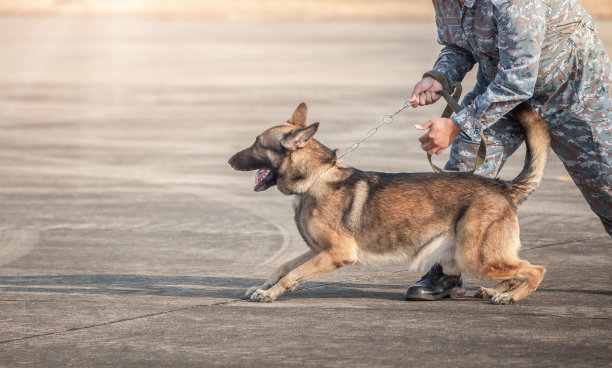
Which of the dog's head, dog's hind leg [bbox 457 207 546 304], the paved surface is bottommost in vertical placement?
the paved surface

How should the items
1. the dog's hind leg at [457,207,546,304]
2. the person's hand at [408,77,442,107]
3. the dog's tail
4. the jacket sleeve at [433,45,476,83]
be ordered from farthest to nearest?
the jacket sleeve at [433,45,476,83], the person's hand at [408,77,442,107], the dog's tail, the dog's hind leg at [457,207,546,304]

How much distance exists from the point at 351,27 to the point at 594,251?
3402 cm

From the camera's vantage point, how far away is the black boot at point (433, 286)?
6805 mm

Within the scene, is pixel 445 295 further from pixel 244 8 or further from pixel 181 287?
pixel 244 8

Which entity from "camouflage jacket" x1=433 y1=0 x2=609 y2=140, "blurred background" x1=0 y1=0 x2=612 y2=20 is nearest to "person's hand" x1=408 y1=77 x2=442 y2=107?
"camouflage jacket" x1=433 y1=0 x2=609 y2=140

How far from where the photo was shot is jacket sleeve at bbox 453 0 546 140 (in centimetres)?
621

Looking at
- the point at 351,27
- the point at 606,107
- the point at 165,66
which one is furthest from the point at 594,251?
the point at 351,27

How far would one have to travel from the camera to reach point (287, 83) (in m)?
21.6

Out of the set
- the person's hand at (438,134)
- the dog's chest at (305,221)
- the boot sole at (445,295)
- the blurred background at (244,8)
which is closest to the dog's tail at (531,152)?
the person's hand at (438,134)

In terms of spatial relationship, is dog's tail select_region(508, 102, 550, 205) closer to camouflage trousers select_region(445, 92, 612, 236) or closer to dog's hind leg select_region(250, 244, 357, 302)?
camouflage trousers select_region(445, 92, 612, 236)

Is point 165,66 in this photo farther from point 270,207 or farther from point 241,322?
point 241,322

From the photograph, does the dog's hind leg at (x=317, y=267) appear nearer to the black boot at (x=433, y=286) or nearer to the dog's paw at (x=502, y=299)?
the black boot at (x=433, y=286)

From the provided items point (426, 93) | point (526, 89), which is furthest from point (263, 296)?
point (526, 89)

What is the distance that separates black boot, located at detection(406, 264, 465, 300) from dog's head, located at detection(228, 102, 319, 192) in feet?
3.33
